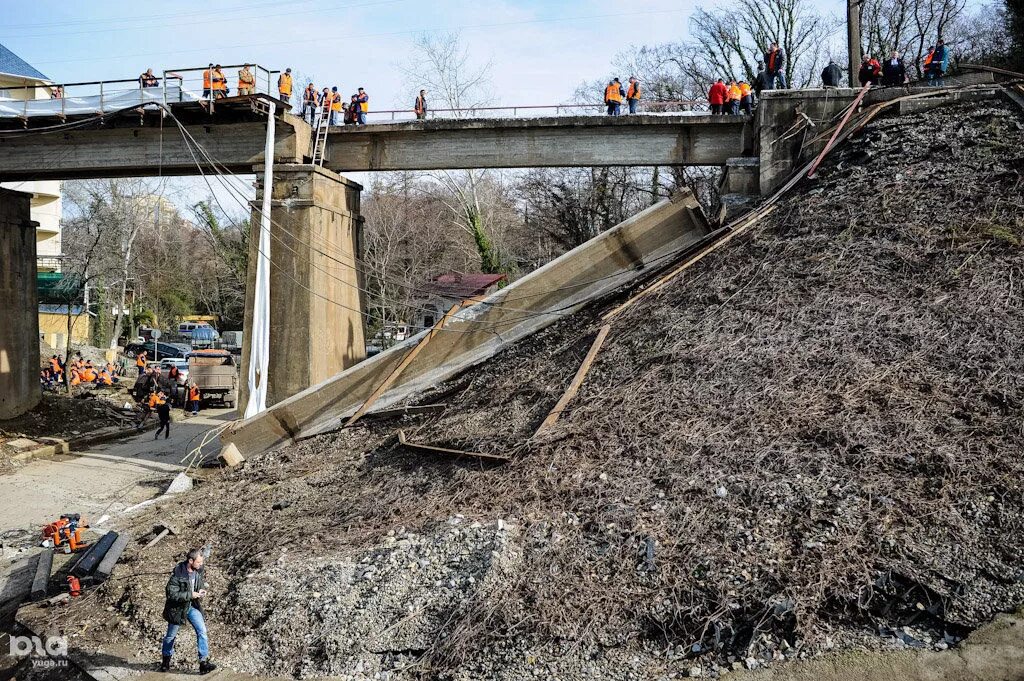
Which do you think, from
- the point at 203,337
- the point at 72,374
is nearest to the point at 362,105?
the point at 72,374

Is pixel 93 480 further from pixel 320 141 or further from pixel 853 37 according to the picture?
pixel 853 37

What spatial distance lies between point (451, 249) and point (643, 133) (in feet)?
82.4

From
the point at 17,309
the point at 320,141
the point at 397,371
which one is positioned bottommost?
the point at 397,371

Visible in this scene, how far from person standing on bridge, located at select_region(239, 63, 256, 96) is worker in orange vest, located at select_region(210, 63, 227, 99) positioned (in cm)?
34

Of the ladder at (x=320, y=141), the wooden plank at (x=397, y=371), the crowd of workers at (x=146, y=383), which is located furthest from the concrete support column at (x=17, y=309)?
the wooden plank at (x=397, y=371)

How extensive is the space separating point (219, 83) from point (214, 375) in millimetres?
12818

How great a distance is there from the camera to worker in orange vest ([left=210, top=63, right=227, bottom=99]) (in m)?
16.9

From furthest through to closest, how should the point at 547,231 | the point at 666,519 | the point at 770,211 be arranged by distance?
the point at 547,231, the point at 770,211, the point at 666,519

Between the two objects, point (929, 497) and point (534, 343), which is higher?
point (534, 343)

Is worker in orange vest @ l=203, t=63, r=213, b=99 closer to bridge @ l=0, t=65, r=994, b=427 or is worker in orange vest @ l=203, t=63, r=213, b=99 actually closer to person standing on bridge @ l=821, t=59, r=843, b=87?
bridge @ l=0, t=65, r=994, b=427

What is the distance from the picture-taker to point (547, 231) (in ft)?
126

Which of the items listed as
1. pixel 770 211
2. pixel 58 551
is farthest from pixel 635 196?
pixel 58 551

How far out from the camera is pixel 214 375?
26969 millimetres

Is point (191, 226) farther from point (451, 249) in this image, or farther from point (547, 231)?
point (547, 231)
